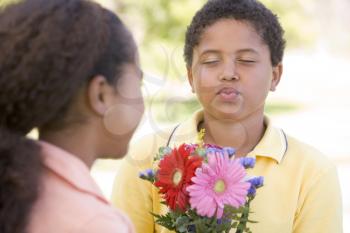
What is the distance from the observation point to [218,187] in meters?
2.24

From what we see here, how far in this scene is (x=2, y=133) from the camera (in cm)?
168

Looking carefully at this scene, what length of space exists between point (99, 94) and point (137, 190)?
1.06 m

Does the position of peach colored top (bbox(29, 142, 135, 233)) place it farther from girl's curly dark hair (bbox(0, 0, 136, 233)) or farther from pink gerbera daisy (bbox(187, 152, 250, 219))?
pink gerbera daisy (bbox(187, 152, 250, 219))

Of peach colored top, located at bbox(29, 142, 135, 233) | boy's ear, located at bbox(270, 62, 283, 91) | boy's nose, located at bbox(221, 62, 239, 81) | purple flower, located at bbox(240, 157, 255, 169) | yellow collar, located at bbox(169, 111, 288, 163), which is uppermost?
boy's ear, located at bbox(270, 62, 283, 91)

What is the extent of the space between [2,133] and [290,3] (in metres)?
14.5

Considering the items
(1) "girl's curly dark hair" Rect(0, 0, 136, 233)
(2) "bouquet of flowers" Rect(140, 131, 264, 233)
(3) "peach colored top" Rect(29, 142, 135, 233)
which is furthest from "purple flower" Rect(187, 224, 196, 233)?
(1) "girl's curly dark hair" Rect(0, 0, 136, 233)

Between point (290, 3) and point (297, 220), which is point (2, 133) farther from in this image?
point (290, 3)

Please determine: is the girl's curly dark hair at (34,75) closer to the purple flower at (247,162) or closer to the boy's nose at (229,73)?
the purple flower at (247,162)

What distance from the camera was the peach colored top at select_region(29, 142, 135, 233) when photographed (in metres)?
1.65

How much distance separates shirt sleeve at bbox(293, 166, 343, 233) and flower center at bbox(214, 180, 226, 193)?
512 mm

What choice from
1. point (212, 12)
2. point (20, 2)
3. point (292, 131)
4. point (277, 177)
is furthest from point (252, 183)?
point (292, 131)

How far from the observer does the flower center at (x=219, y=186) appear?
7.33ft

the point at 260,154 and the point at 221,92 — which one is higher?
the point at 221,92

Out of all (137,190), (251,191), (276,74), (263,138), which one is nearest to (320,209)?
(263,138)
